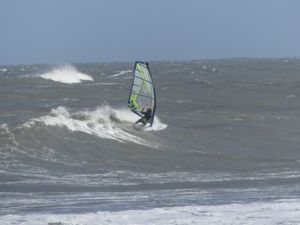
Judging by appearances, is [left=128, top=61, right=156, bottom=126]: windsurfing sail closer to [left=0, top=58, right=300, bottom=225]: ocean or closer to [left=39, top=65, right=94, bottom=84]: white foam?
[left=0, top=58, right=300, bottom=225]: ocean

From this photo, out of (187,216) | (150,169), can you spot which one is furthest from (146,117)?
(187,216)

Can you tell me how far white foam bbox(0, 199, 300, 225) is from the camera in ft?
26.1

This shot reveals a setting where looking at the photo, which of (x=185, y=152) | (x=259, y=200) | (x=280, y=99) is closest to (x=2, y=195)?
(x=259, y=200)

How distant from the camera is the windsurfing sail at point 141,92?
20281 millimetres

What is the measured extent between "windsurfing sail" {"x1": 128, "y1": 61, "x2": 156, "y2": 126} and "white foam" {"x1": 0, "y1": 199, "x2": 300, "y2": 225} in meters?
11.4

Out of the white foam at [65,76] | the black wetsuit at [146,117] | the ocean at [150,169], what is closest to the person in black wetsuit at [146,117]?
the black wetsuit at [146,117]

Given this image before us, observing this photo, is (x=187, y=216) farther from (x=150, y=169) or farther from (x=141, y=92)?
(x=141, y=92)

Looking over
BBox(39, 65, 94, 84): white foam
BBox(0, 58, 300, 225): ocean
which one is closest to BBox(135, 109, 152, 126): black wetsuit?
BBox(0, 58, 300, 225): ocean

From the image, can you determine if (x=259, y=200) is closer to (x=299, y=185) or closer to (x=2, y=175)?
(x=299, y=185)

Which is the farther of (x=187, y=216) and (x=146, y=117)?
(x=146, y=117)

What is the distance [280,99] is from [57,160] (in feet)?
77.2

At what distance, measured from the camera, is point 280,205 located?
8.95 metres

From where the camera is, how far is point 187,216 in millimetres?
8289

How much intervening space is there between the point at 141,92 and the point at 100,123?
5.33ft
